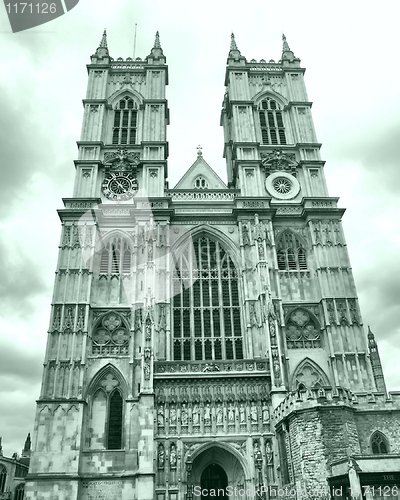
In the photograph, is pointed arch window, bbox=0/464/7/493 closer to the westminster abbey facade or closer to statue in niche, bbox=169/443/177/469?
the westminster abbey facade

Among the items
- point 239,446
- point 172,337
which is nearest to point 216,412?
point 239,446

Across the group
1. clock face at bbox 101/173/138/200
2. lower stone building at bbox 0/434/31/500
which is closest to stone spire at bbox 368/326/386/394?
clock face at bbox 101/173/138/200

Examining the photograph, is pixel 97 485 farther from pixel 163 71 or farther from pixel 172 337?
pixel 163 71

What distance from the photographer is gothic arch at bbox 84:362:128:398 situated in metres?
25.9

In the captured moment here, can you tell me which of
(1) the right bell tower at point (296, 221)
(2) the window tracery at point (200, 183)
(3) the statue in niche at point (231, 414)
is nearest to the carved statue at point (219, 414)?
(3) the statue in niche at point (231, 414)

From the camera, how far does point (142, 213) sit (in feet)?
101

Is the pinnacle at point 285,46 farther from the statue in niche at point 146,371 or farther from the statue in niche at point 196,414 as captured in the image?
the statue in niche at point 196,414

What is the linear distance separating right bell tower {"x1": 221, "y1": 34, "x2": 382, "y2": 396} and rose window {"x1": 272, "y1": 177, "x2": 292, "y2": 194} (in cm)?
7

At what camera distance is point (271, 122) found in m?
36.6

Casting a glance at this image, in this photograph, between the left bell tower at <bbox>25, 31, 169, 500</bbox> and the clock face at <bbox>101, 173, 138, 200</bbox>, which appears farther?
the clock face at <bbox>101, 173, 138, 200</bbox>

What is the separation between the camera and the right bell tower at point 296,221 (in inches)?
1066

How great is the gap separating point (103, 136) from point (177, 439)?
2155 cm

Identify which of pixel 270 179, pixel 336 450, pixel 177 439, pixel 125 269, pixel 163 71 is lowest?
pixel 336 450

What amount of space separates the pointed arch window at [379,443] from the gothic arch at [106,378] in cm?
1236
